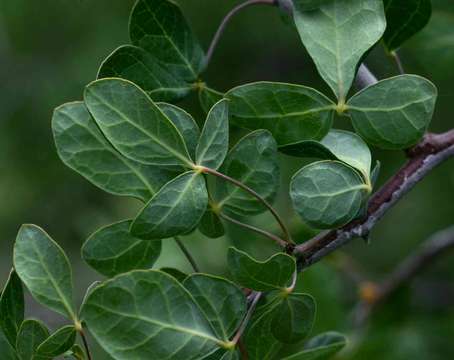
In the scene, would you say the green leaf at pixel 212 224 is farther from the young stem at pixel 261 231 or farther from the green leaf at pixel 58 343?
the green leaf at pixel 58 343

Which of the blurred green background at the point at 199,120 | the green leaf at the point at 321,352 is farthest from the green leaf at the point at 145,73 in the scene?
the blurred green background at the point at 199,120

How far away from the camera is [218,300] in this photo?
1.96 ft

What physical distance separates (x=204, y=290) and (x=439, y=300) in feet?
3.85

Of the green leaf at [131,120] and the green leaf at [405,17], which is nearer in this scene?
the green leaf at [131,120]

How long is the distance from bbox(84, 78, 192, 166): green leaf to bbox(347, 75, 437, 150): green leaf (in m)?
0.14

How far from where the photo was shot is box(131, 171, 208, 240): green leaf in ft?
1.90

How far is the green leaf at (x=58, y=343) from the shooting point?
0.59m

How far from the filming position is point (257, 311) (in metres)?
0.63

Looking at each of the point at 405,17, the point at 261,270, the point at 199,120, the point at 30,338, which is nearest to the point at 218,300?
the point at 261,270

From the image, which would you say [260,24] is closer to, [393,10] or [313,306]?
[393,10]

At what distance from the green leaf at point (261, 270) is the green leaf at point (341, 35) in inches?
5.4

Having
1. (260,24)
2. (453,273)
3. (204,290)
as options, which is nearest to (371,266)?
(453,273)

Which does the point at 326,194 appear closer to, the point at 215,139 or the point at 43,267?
the point at 215,139

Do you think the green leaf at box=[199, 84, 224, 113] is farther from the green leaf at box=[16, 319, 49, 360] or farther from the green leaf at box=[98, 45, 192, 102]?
the green leaf at box=[16, 319, 49, 360]
